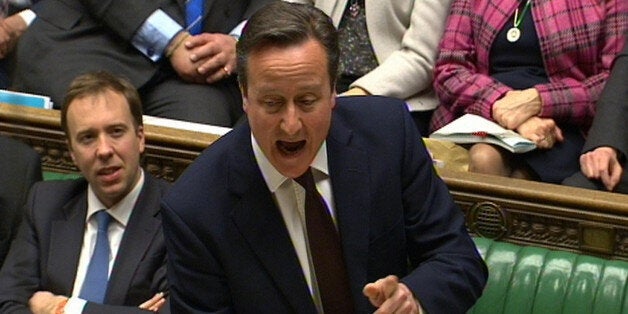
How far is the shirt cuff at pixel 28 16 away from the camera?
345 centimetres

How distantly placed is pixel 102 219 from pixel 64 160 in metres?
0.53

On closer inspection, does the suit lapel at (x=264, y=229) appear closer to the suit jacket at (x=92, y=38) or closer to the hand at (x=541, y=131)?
the hand at (x=541, y=131)

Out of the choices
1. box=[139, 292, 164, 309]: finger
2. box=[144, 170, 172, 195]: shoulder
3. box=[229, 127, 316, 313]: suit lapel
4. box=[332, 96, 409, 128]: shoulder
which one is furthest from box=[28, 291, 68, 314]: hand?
box=[332, 96, 409, 128]: shoulder

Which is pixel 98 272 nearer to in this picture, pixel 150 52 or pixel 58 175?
pixel 58 175

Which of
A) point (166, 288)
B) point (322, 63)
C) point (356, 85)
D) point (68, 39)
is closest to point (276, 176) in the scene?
point (322, 63)

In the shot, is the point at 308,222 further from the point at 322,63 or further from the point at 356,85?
the point at 356,85

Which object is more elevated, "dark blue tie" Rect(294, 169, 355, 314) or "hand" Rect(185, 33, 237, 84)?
"dark blue tie" Rect(294, 169, 355, 314)

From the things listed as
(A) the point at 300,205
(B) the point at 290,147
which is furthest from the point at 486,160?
(B) the point at 290,147

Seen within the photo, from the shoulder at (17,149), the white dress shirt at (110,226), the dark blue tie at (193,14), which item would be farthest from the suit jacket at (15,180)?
the dark blue tie at (193,14)

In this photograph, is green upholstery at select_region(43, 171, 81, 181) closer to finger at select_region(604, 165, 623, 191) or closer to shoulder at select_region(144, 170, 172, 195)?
shoulder at select_region(144, 170, 172, 195)

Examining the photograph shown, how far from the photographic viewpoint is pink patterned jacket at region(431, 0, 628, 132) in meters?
2.90

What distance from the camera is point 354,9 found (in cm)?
321

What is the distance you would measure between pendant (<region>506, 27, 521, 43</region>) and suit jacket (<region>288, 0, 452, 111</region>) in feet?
0.72

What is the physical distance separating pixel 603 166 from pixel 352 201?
972mm
